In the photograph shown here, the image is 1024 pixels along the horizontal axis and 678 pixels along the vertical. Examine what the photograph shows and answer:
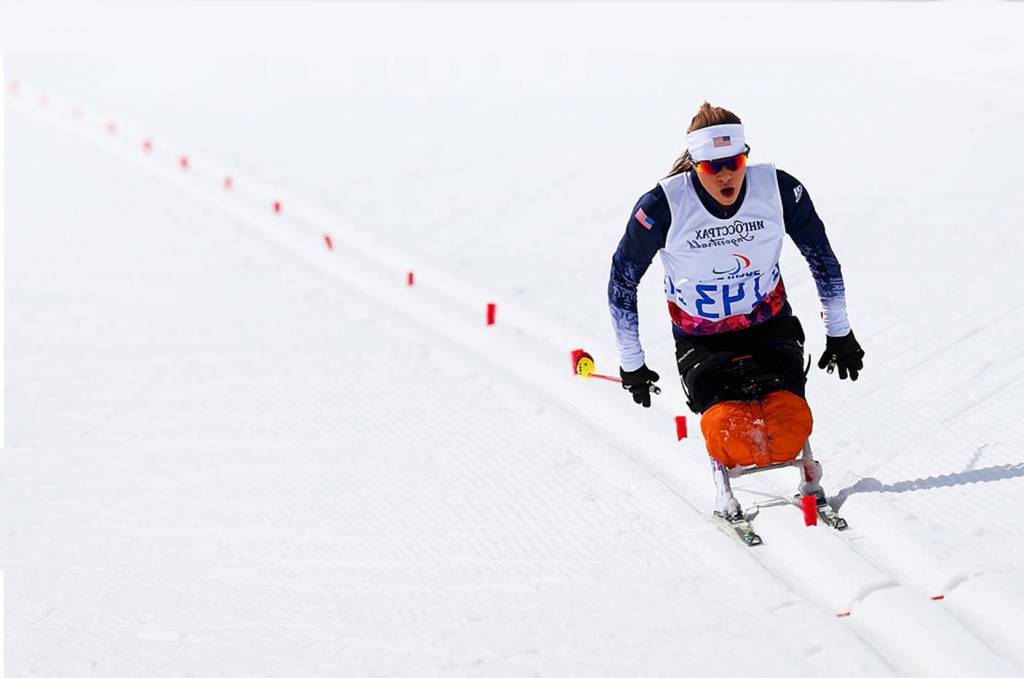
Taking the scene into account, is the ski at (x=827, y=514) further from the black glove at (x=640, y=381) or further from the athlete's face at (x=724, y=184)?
the athlete's face at (x=724, y=184)

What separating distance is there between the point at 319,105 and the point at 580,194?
749 cm

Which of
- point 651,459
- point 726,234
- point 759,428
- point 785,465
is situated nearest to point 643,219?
point 726,234


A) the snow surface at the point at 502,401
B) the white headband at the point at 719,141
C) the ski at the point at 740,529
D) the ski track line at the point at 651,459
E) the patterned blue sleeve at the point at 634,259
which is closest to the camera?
the ski track line at the point at 651,459

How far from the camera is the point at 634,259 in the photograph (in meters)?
5.19

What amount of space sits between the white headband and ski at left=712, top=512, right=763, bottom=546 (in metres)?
1.66

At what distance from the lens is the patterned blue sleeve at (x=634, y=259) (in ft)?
16.7

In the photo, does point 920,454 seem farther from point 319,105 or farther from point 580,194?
point 319,105

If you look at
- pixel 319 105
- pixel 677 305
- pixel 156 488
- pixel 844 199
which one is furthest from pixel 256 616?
pixel 319 105

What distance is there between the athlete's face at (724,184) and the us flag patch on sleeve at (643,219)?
10.9 inches

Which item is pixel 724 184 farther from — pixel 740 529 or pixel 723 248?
pixel 740 529

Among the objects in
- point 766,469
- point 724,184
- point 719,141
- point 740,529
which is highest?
point 719,141

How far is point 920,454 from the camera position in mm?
5820

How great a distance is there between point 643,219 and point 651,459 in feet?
5.57

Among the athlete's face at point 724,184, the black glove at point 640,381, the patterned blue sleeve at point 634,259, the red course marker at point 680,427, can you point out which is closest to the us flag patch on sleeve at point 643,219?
the patterned blue sleeve at point 634,259
